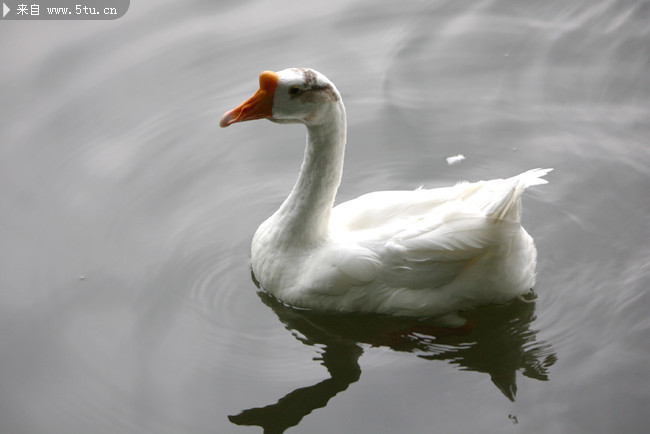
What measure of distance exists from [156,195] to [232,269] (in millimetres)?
1049

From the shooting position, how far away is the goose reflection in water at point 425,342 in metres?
5.46

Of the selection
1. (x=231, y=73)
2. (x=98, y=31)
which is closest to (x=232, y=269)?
→ (x=231, y=73)

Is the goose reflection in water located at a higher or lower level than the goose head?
lower

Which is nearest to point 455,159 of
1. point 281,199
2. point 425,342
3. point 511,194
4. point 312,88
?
point 281,199

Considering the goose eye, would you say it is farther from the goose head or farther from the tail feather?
the tail feather

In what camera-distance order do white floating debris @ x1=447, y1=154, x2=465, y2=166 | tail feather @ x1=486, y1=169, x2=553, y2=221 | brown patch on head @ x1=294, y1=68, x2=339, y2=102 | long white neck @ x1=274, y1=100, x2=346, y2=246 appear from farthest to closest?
white floating debris @ x1=447, y1=154, x2=465, y2=166, long white neck @ x1=274, y1=100, x2=346, y2=246, tail feather @ x1=486, y1=169, x2=553, y2=221, brown patch on head @ x1=294, y1=68, x2=339, y2=102

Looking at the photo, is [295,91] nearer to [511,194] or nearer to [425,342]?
[511,194]

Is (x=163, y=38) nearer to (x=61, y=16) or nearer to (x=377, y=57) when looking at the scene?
(x=61, y=16)

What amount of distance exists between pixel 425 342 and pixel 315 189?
4.12 feet

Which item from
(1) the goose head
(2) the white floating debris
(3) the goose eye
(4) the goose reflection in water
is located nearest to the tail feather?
(4) the goose reflection in water

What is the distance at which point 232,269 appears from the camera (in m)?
6.31

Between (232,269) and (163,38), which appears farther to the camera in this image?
(163,38)

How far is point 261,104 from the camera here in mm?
5281

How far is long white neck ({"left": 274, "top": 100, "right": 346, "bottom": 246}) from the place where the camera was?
5398 mm
